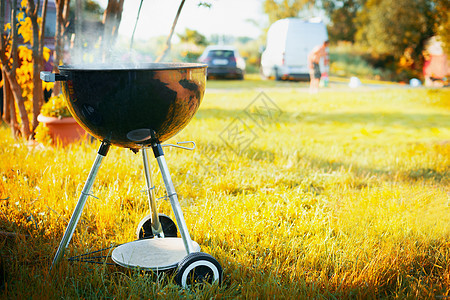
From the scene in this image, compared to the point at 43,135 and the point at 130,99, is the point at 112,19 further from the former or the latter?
the point at 130,99

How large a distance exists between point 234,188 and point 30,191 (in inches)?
55.6

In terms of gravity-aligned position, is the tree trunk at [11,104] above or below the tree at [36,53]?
below

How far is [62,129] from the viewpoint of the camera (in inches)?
153

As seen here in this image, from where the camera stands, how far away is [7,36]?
4035 millimetres

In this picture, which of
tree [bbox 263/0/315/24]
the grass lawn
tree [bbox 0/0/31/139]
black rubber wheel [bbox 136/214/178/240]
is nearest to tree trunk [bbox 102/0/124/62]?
tree [bbox 0/0/31/139]

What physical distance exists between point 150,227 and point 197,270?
69 cm

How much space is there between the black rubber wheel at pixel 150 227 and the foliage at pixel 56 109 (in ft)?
6.73

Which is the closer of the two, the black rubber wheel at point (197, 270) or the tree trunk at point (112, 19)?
the black rubber wheel at point (197, 270)

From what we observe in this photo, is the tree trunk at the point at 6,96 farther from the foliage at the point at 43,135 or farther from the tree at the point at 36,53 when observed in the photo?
the foliage at the point at 43,135

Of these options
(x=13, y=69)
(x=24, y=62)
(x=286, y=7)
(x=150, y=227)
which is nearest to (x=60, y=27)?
(x=24, y=62)

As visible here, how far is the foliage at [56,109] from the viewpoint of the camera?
12.7ft

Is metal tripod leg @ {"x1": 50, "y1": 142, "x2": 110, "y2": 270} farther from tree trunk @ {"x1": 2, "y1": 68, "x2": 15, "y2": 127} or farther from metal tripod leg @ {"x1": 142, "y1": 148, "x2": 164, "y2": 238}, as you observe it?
tree trunk @ {"x1": 2, "y1": 68, "x2": 15, "y2": 127}

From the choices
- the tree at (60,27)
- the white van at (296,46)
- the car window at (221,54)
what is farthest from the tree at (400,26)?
the tree at (60,27)

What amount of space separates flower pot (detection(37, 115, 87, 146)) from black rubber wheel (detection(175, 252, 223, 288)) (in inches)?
101
